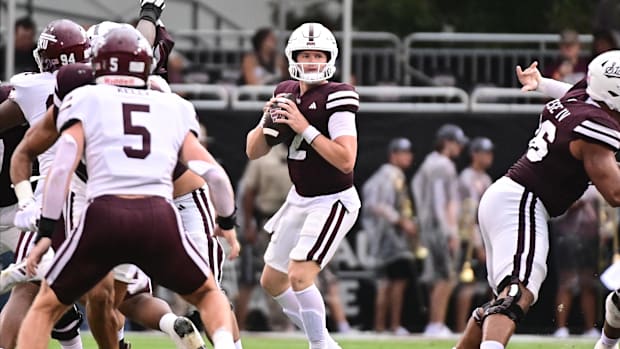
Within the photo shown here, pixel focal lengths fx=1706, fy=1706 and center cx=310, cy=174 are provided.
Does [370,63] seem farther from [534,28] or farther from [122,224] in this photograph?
[122,224]

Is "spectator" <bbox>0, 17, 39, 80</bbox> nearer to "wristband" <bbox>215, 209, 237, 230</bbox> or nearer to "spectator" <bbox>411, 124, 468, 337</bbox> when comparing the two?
"spectator" <bbox>411, 124, 468, 337</bbox>

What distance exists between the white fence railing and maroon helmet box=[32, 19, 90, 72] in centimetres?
658

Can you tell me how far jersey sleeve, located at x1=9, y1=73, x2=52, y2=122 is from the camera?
30.3ft

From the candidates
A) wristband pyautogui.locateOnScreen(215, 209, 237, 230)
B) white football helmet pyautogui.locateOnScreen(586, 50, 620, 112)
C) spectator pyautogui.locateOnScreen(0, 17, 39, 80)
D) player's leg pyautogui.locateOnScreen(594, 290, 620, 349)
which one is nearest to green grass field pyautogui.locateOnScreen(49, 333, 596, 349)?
spectator pyautogui.locateOnScreen(0, 17, 39, 80)

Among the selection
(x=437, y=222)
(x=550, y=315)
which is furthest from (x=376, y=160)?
(x=550, y=315)

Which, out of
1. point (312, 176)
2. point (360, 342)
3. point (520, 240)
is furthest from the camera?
point (360, 342)

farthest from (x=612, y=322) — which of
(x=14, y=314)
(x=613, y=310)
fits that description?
(x=14, y=314)

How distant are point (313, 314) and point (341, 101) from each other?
1.27 m

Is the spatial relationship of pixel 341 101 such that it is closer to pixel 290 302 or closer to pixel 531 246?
pixel 290 302

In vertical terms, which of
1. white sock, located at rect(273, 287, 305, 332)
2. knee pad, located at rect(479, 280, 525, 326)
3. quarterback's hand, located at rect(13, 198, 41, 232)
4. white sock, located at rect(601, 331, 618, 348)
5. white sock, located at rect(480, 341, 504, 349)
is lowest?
white sock, located at rect(601, 331, 618, 348)

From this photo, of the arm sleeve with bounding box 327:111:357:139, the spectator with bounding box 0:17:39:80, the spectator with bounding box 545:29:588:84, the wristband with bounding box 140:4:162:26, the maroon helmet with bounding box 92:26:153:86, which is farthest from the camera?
the spectator with bounding box 545:29:588:84

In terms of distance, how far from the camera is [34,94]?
927cm

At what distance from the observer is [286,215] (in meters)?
10.4

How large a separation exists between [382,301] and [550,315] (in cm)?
162
